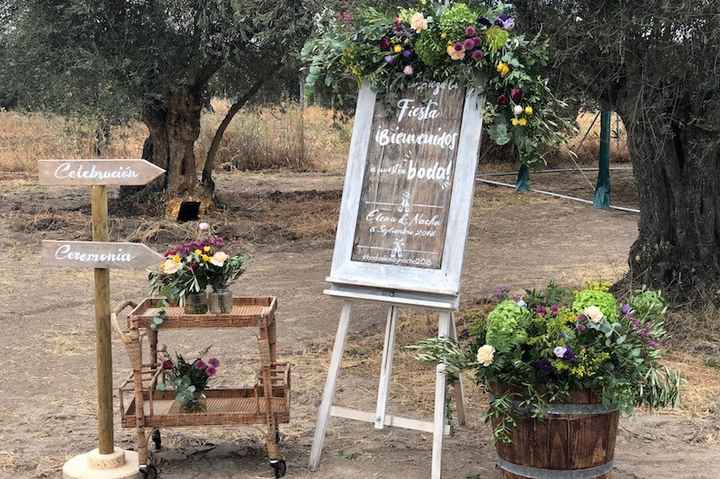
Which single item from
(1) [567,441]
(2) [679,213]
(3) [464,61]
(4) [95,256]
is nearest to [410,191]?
(3) [464,61]

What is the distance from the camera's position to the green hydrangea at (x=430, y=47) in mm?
4266

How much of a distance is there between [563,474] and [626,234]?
27.7 ft

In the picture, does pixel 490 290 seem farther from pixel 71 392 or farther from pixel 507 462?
pixel 507 462

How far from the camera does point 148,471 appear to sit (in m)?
4.28

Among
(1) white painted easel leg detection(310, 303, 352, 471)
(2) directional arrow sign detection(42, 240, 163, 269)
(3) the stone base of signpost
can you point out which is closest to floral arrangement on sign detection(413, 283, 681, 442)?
(1) white painted easel leg detection(310, 303, 352, 471)

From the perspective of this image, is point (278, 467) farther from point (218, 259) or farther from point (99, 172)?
point (99, 172)

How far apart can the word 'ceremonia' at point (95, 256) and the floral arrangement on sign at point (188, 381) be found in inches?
25.7

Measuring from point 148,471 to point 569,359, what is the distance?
2053mm

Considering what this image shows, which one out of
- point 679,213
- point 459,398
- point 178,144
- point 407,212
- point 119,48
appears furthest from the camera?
point 178,144

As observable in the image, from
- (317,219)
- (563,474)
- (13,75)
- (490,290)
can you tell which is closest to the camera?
(563,474)

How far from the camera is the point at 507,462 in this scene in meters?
3.88

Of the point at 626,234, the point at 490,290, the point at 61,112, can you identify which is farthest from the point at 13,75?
the point at 626,234

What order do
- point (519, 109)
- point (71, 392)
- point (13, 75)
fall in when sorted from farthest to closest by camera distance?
point (13, 75) < point (71, 392) < point (519, 109)

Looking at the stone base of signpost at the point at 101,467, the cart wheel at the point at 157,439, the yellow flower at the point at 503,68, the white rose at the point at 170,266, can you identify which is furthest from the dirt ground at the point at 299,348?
the yellow flower at the point at 503,68
